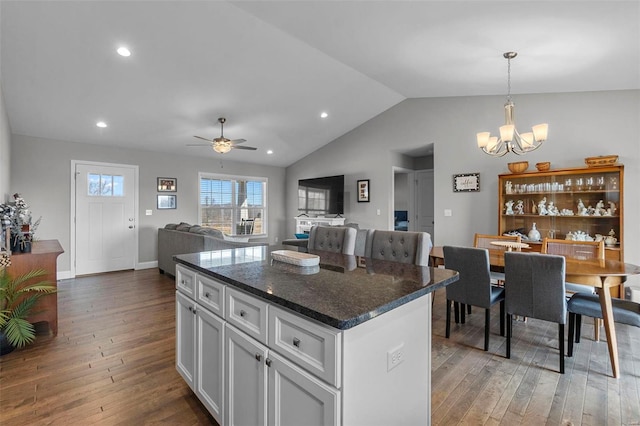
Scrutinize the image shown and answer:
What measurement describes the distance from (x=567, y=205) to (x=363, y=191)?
3.39m

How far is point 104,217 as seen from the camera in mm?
5641

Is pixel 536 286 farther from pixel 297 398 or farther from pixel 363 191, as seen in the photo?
pixel 363 191

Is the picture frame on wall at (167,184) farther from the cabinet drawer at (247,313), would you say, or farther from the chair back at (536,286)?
the chair back at (536,286)

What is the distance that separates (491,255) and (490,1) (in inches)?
88.1

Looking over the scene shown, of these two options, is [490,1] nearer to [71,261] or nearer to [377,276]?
[377,276]

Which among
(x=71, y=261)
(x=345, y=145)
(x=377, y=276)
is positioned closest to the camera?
(x=377, y=276)

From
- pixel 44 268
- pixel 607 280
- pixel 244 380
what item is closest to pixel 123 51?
pixel 44 268

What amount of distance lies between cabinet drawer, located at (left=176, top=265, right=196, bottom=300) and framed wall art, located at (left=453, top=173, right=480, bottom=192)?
4627 mm

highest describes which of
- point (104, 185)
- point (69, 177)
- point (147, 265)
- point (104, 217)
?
point (69, 177)

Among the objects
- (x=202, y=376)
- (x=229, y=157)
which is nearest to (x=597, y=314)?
(x=202, y=376)

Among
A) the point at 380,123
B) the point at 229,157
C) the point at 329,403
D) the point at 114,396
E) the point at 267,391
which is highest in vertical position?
the point at 380,123

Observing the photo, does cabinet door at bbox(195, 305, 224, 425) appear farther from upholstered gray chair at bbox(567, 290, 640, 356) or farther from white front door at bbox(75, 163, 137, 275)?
white front door at bbox(75, 163, 137, 275)

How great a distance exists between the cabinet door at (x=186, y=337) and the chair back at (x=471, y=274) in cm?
219

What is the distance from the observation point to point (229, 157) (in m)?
7.11
